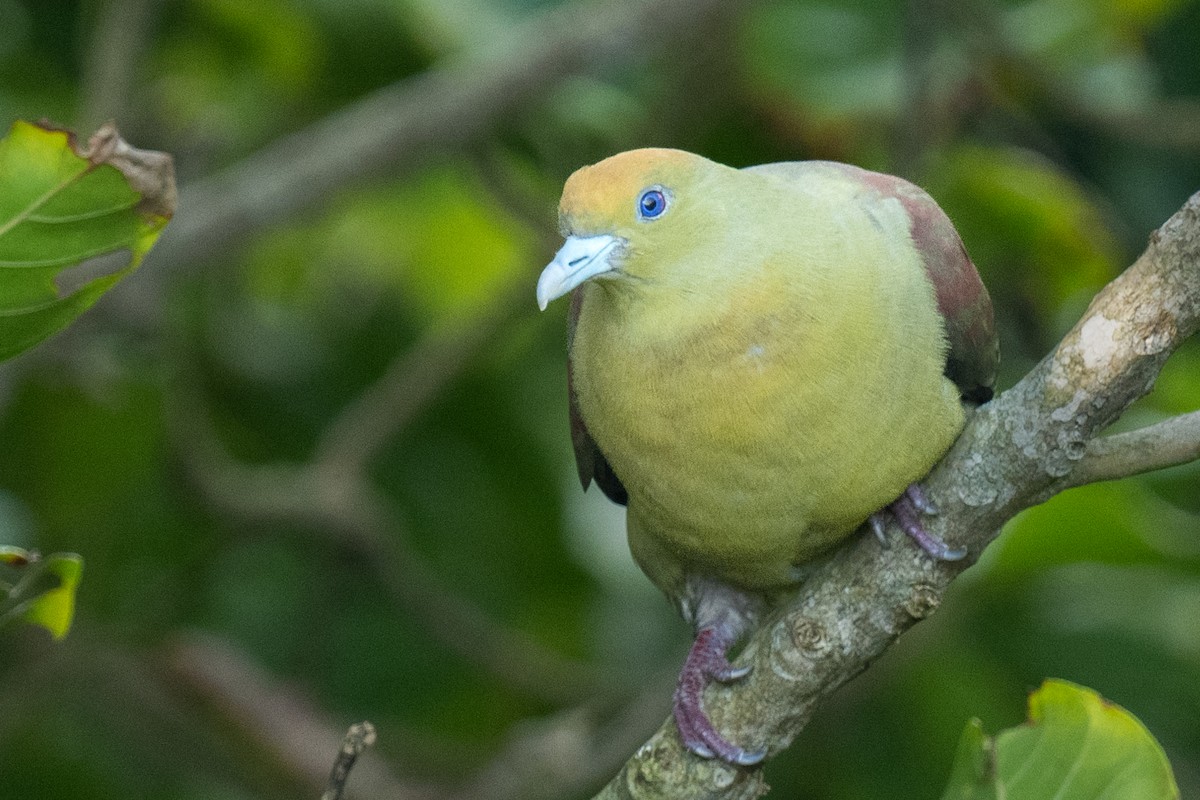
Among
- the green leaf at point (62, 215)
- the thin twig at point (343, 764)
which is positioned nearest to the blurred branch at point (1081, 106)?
the green leaf at point (62, 215)

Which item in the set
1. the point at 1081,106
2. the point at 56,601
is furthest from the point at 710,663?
the point at 1081,106

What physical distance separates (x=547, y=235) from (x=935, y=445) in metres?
1.88

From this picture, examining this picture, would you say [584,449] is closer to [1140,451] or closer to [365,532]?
Answer: [1140,451]

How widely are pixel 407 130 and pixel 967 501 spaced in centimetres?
215

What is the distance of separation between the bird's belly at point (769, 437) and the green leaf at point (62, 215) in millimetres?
724

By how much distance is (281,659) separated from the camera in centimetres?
467

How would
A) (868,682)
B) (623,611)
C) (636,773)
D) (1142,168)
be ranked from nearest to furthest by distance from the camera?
(636,773)
(868,682)
(1142,168)
(623,611)

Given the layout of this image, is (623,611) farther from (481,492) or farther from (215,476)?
(215,476)

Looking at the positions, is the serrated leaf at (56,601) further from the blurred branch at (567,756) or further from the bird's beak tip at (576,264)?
the blurred branch at (567,756)

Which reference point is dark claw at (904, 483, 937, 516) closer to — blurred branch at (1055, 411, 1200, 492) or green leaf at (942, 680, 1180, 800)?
blurred branch at (1055, 411, 1200, 492)

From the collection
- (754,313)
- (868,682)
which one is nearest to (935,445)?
(754,313)

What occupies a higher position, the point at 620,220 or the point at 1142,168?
the point at 1142,168

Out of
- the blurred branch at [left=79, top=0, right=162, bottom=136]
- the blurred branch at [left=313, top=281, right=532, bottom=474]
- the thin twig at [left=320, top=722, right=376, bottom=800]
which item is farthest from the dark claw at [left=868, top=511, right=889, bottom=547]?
the blurred branch at [left=79, top=0, right=162, bottom=136]

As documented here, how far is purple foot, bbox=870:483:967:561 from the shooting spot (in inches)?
81.9
